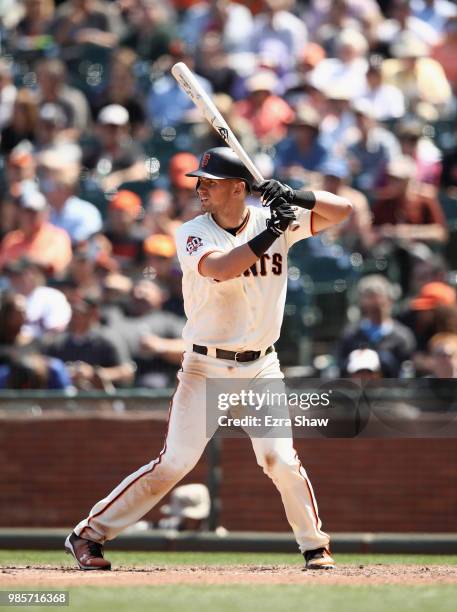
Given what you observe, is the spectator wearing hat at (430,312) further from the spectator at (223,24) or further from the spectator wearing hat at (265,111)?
the spectator at (223,24)

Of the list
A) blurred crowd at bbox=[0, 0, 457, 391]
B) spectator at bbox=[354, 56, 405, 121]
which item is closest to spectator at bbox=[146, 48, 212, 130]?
blurred crowd at bbox=[0, 0, 457, 391]

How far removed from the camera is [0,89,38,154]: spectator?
1491cm

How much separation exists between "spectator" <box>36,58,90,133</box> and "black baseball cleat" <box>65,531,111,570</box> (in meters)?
8.51

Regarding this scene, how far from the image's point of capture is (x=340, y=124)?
13500 millimetres

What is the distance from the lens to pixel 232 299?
22.9 feet

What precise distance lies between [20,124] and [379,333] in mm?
6017

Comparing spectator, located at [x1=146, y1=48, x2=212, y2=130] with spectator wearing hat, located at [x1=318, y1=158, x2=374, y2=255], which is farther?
spectator, located at [x1=146, y1=48, x2=212, y2=130]

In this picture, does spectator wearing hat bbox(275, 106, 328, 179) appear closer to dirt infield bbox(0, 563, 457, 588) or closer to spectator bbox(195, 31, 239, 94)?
spectator bbox(195, 31, 239, 94)

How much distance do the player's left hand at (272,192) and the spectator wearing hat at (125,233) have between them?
18.9 feet

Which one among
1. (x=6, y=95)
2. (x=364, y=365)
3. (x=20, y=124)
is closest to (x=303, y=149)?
(x=20, y=124)

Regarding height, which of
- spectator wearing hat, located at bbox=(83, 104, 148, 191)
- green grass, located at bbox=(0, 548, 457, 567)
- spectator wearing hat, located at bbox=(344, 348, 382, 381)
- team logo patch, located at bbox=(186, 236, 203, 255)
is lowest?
green grass, located at bbox=(0, 548, 457, 567)

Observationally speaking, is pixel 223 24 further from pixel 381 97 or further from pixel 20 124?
pixel 381 97

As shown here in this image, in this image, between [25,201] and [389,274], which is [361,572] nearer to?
[389,274]

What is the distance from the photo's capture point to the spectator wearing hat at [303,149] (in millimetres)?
13086
